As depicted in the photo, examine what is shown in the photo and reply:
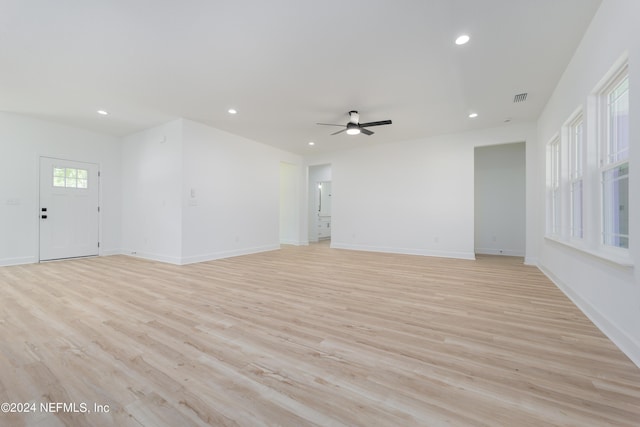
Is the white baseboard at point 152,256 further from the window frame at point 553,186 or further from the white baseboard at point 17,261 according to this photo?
the window frame at point 553,186

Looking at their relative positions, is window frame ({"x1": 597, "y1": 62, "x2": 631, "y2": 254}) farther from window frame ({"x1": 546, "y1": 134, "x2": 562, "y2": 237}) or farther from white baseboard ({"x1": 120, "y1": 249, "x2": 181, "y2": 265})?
white baseboard ({"x1": 120, "y1": 249, "x2": 181, "y2": 265})

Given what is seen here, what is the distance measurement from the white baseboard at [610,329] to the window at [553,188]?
4.63 feet

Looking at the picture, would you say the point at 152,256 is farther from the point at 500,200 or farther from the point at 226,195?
the point at 500,200

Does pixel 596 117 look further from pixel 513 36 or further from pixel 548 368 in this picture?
pixel 548 368

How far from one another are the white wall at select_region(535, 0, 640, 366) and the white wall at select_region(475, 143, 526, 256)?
308cm

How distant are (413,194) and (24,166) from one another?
784cm

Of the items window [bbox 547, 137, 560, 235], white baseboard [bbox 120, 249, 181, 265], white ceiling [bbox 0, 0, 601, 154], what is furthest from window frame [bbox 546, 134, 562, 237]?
white baseboard [bbox 120, 249, 181, 265]

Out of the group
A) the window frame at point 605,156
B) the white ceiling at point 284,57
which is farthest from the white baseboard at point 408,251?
the window frame at point 605,156

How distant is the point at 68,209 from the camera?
5.56 m

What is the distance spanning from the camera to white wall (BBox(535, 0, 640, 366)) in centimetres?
181

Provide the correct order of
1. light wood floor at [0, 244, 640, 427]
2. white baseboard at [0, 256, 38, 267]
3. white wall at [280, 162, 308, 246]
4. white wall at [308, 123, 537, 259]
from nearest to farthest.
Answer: light wood floor at [0, 244, 640, 427]
white baseboard at [0, 256, 38, 267]
white wall at [308, 123, 537, 259]
white wall at [280, 162, 308, 246]

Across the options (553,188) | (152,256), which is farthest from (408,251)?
(152,256)

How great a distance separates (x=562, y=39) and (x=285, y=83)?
3.05m

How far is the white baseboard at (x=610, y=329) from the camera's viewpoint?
177 cm
